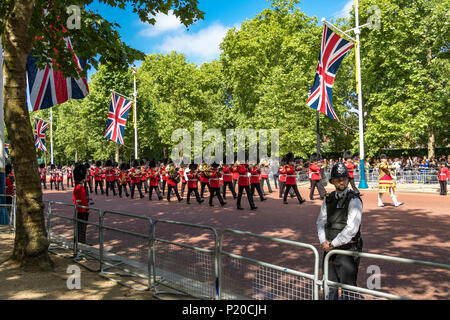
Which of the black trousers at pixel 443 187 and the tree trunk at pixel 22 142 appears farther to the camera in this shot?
the black trousers at pixel 443 187

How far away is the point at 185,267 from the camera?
495 centimetres

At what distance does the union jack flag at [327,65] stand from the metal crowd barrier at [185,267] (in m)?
12.7

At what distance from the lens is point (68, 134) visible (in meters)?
49.7

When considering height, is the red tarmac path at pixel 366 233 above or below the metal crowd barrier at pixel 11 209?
below

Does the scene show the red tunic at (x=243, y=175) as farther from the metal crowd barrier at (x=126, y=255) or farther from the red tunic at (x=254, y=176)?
the metal crowd barrier at (x=126, y=255)

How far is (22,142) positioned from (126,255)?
2614mm

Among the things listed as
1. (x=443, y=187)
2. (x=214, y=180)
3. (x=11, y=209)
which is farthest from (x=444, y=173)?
(x=11, y=209)

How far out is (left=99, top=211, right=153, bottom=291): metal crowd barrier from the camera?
16.4 ft

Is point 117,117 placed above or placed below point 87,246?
above

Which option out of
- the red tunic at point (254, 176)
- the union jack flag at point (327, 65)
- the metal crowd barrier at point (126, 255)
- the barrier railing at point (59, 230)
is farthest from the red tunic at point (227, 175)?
the metal crowd barrier at point (126, 255)

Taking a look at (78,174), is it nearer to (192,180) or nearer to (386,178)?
(192,180)

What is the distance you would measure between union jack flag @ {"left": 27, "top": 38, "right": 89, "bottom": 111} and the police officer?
827cm

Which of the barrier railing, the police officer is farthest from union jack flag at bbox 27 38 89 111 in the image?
the police officer

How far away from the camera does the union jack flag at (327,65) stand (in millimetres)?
15883
